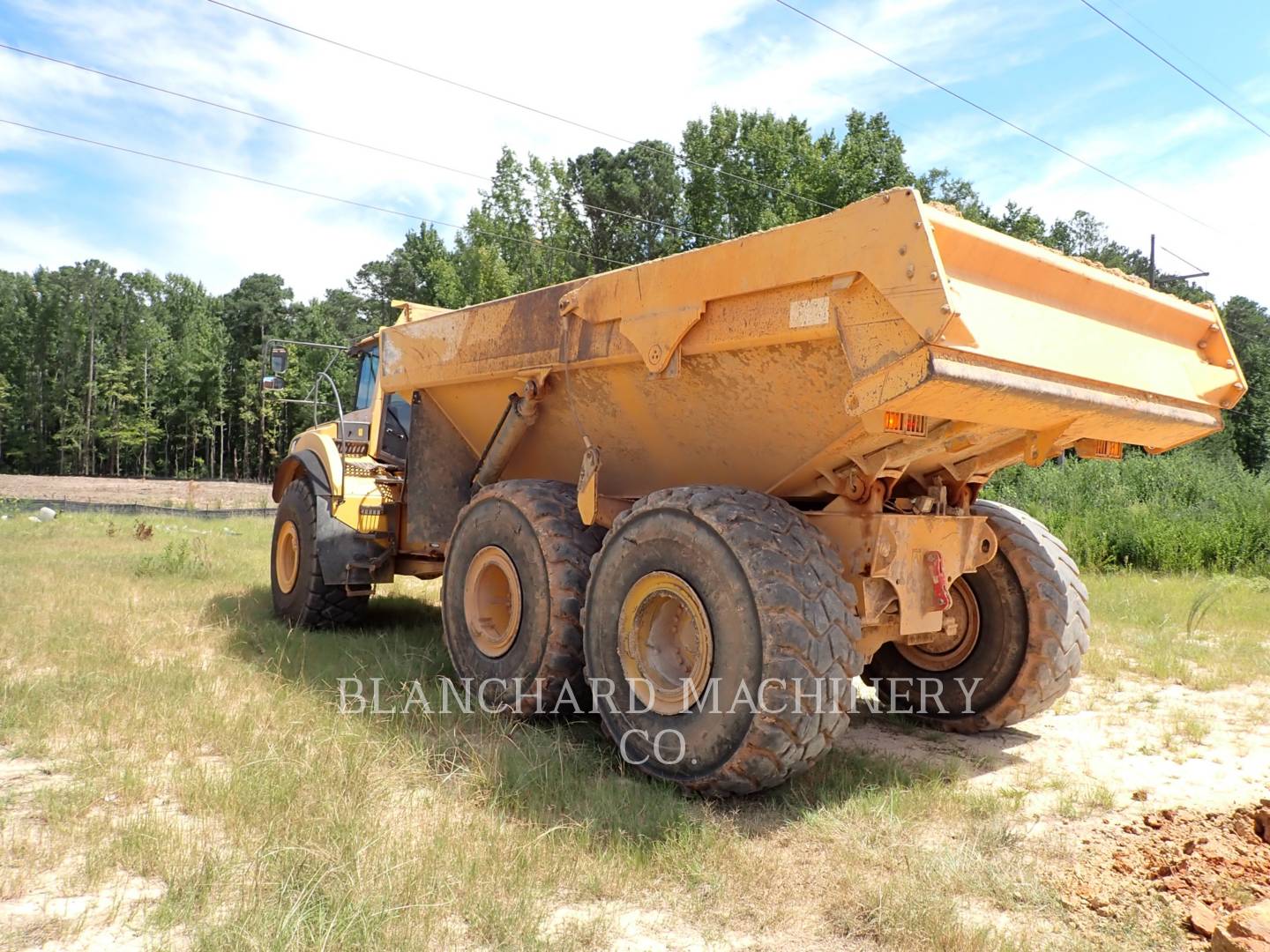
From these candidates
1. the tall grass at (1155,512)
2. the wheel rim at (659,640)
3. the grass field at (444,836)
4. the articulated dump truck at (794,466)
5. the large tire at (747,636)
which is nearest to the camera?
the grass field at (444,836)

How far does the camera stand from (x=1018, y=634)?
4883 mm

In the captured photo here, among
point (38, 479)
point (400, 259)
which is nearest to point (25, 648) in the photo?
point (38, 479)

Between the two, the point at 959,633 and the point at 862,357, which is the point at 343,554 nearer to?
the point at 959,633

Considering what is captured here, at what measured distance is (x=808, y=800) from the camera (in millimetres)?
3871

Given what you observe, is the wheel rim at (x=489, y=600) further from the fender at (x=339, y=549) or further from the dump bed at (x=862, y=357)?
the fender at (x=339, y=549)

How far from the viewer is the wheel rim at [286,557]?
7.53 meters

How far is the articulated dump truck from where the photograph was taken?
11.1 ft

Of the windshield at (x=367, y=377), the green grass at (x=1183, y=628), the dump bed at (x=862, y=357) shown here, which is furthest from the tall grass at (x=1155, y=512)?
the windshield at (x=367, y=377)

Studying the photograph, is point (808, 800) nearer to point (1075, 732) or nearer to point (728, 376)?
point (728, 376)

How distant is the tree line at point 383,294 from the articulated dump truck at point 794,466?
28.3m

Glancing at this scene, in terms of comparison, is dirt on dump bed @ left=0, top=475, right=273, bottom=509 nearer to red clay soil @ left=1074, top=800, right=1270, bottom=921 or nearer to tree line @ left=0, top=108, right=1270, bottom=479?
tree line @ left=0, top=108, right=1270, bottom=479

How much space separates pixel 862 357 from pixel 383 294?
55.5m

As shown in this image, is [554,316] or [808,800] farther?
[554,316]

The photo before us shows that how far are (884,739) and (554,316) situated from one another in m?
3.00
